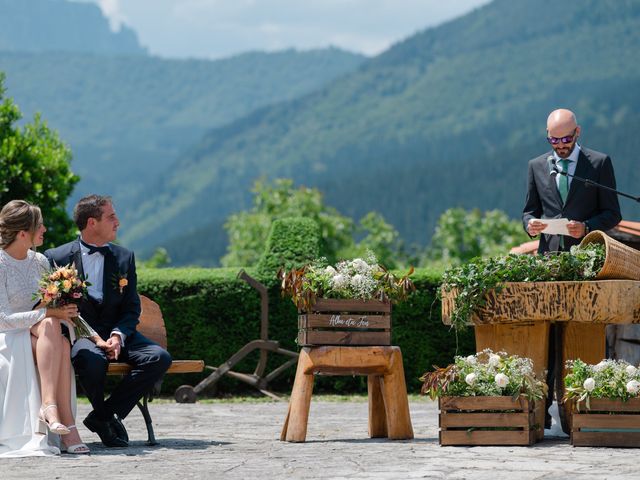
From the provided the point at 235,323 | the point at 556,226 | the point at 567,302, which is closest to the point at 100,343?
the point at 567,302

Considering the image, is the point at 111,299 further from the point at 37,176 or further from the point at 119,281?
the point at 37,176

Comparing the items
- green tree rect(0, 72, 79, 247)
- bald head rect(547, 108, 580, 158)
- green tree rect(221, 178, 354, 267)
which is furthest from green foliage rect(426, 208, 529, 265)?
bald head rect(547, 108, 580, 158)

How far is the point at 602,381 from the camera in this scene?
731 centimetres

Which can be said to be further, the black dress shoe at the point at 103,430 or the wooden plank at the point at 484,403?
the black dress shoe at the point at 103,430

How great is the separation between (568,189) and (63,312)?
142 inches

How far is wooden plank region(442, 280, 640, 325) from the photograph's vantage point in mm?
7273

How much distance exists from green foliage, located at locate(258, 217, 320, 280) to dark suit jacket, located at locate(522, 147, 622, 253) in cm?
552

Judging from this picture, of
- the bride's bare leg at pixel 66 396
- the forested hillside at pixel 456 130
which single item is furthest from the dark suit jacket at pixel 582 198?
the forested hillside at pixel 456 130

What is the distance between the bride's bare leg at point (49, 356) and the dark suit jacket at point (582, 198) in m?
3.26

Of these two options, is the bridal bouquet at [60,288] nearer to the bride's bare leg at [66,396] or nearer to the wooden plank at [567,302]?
the bride's bare leg at [66,396]

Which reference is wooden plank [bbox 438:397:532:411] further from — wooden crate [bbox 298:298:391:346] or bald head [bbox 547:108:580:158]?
bald head [bbox 547:108:580:158]

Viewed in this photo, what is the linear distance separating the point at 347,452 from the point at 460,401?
0.81 metres

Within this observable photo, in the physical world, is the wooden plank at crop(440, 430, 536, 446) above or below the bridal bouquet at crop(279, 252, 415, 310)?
below

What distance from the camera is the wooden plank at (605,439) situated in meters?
7.17
